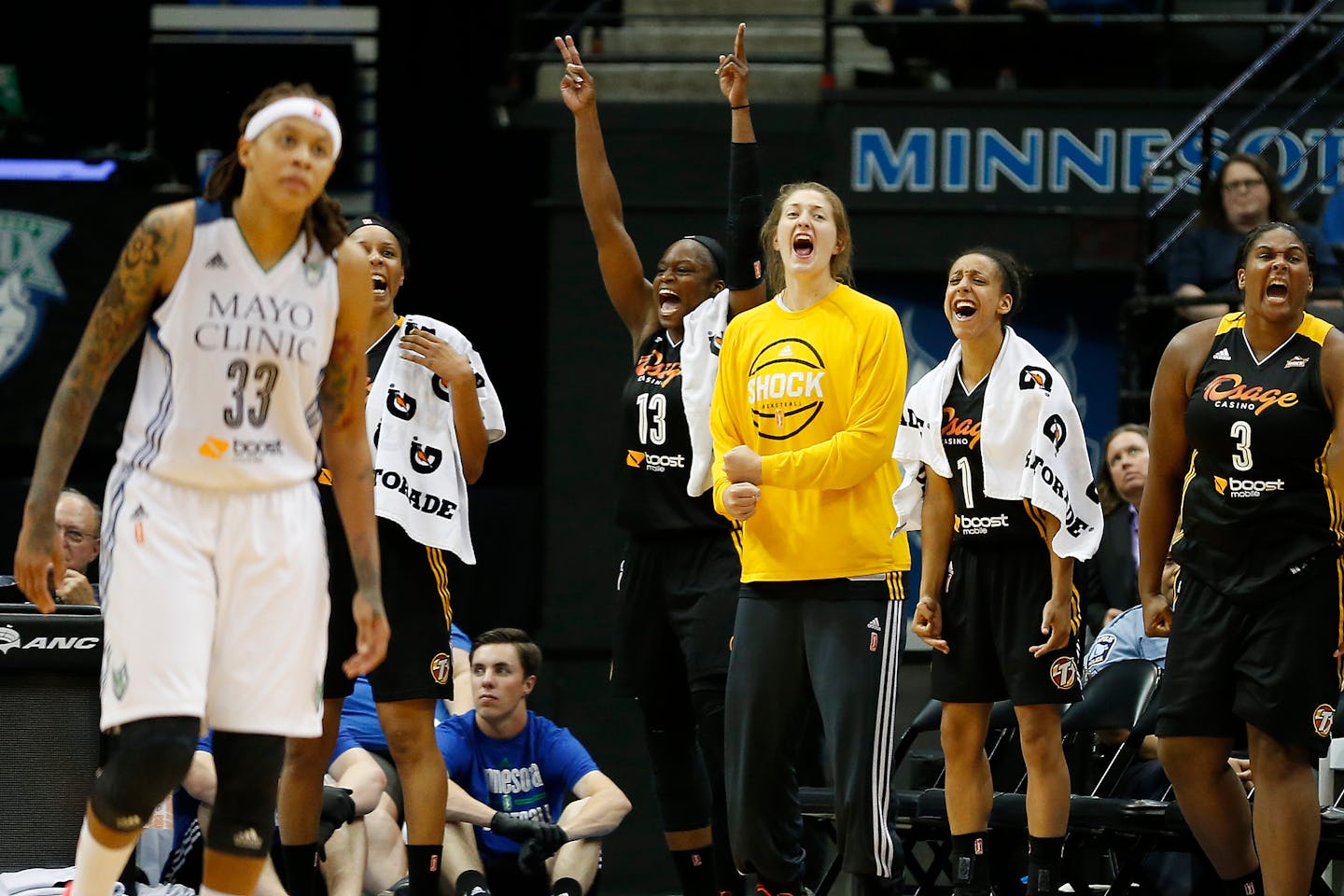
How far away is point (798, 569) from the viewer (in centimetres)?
545

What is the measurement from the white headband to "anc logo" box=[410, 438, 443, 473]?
1612mm

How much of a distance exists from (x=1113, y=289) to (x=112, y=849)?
22.9 ft

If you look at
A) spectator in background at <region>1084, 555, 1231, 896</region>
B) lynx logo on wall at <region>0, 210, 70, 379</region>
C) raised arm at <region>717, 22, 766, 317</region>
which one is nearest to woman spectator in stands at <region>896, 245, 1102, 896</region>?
raised arm at <region>717, 22, 766, 317</region>

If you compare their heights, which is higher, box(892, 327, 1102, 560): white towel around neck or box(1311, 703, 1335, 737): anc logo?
box(892, 327, 1102, 560): white towel around neck

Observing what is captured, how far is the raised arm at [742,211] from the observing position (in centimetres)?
602

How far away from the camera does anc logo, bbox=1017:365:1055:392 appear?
19.9 feet

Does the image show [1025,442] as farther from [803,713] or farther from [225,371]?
[225,371]

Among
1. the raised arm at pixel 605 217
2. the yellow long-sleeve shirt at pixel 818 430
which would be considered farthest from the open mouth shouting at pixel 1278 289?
the raised arm at pixel 605 217

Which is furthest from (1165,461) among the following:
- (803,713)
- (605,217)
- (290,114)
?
(290,114)

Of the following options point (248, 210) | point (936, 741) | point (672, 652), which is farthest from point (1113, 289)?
point (248, 210)

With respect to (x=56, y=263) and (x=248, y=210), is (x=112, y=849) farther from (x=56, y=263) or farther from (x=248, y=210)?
(x=56, y=263)

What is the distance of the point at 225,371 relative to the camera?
4.20m

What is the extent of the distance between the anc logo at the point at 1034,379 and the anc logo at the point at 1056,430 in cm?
9

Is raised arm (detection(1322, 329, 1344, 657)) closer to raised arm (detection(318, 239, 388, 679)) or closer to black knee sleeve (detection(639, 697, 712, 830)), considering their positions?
black knee sleeve (detection(639, 697, 712, 830))
